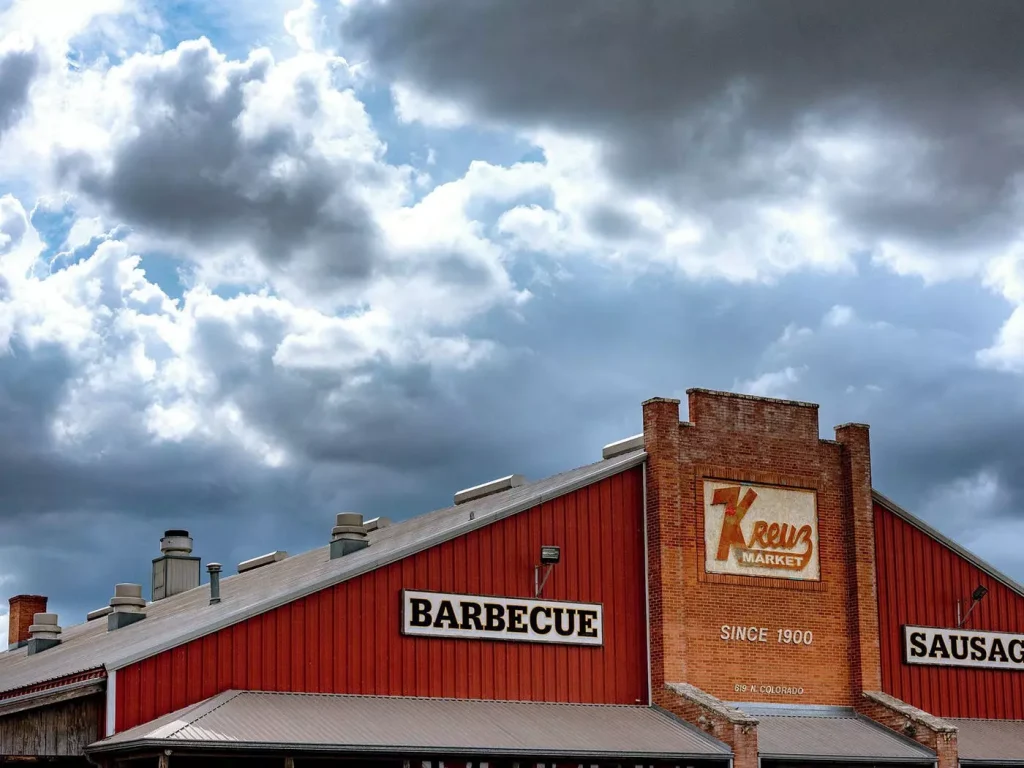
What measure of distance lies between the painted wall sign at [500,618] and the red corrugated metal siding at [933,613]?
26.3 feet

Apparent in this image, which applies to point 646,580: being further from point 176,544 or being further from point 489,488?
point 176,544

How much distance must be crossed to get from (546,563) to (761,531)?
557cm

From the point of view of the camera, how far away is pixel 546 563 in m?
30.4

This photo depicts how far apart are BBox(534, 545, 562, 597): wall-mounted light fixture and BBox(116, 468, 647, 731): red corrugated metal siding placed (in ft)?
0.48

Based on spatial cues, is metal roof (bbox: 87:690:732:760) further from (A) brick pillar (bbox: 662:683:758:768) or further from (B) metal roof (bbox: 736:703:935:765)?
(B) metal roof (bbox: 736:703:935:765)

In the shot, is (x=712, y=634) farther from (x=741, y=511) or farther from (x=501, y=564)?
(x=501, y=564)

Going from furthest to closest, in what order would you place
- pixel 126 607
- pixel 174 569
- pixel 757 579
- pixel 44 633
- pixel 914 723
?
pixel 174 569
pixel 44 633
pixel 126 607
pixel 757 579
pixel 914 723

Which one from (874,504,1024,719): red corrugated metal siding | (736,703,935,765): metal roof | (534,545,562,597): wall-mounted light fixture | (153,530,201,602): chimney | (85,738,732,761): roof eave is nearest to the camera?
(85,738,732,761): roof eave

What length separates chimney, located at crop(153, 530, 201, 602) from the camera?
4969cm

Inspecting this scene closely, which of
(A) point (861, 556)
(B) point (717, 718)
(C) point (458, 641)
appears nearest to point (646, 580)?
(B) point (717, 718)

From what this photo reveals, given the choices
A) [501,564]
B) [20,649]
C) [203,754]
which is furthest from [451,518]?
[20,649]

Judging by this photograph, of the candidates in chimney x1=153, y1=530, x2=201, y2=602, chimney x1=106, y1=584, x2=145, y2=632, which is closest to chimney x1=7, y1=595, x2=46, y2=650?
chimney x1=153, y1=530, x2=201, y2=602

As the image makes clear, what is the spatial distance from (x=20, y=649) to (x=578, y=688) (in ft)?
87.1

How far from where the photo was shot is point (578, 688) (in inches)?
1203
